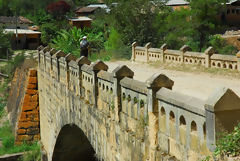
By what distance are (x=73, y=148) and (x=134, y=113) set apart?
11.0 meters

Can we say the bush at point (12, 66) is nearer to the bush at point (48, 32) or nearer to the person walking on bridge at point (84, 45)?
the bush at point (48, 32)

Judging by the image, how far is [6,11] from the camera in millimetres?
65750

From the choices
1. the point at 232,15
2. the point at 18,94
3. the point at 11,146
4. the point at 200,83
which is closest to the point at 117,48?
the point at 18,94

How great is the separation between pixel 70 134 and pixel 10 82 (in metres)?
18.5

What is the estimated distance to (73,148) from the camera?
59.4ft

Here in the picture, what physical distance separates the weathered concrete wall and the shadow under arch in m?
5.92

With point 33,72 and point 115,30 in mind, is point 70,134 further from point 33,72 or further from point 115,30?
point 115,30

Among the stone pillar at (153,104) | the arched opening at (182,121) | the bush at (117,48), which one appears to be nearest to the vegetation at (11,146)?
A: the bush at (117,48)

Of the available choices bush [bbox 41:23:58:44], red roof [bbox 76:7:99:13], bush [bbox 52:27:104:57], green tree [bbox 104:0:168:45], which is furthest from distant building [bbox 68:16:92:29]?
green tree [bbox 104:0:168:45]

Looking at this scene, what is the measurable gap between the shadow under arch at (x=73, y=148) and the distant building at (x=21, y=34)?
34.7 meters

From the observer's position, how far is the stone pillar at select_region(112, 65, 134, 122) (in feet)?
27.0

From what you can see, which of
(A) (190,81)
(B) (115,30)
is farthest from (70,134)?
(B) (115,30)

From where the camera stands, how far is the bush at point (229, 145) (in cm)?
475

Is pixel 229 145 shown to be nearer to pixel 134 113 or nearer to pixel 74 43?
pixel 134 113
